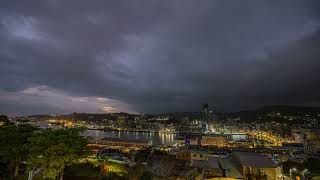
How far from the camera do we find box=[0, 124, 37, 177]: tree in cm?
983

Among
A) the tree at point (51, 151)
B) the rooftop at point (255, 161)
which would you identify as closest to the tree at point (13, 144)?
the tree at point (51, 151)

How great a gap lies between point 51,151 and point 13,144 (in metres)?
2.26

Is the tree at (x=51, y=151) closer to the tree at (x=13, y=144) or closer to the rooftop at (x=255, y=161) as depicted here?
the tree at (x=13, y=144)

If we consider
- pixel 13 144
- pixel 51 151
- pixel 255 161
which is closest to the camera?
pixel 51 151

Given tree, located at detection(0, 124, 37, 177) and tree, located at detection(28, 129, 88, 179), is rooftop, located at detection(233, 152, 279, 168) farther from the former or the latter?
tree, located at detection(0, 124, 37, 177)

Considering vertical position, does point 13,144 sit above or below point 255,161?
above

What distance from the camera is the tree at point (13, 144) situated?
983 centimetres

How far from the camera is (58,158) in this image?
920 centimetres

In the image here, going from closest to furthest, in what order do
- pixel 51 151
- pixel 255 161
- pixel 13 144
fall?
pixel 51 151, pixel 13 144, pixel 255 161

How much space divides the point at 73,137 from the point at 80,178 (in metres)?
2.84

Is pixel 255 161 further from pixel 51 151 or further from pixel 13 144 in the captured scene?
pixel 13 144

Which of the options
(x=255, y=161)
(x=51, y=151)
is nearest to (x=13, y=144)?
(x=51, y=151)

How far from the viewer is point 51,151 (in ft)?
29.9

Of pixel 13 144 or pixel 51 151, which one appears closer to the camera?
pixel 51 151
